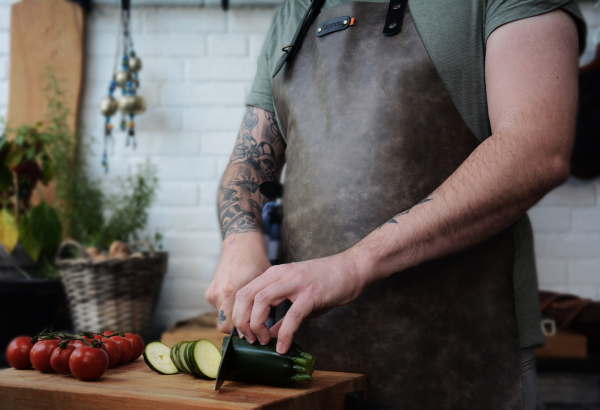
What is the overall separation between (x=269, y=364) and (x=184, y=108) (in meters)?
1.77

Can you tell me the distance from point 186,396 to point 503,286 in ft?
1.57

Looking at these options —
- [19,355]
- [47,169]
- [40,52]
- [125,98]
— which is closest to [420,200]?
[19,355]

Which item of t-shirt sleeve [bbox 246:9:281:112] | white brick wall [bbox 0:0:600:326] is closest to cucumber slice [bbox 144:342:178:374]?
t-shirt sleeve [bbox 246:9:281:112]

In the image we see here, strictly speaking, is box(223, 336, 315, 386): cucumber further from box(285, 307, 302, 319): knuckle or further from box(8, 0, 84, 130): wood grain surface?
box(8, 0, 84, 130): wood grain surface

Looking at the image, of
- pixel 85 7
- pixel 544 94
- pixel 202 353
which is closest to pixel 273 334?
pixel 202 353

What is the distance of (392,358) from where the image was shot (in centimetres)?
73

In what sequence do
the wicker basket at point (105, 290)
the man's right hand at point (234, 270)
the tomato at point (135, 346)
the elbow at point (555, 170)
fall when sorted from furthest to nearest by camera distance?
the wicker basket at point (105, 290)
the tomato at point (135, 346)
the man's right hand at point (234, 270)
the elbow at point (555, 170)

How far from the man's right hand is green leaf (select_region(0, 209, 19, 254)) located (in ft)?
4.44

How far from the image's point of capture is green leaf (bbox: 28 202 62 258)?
189 cm

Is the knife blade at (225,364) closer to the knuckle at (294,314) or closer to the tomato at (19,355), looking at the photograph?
the knuckle at (294,314)

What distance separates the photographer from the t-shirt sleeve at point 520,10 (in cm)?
71

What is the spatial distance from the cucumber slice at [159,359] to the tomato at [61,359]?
112 mm

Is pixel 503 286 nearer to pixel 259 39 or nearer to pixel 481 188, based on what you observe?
pixel 481 188

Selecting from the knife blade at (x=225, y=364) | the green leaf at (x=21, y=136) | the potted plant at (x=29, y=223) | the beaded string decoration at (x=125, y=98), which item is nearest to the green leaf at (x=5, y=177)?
the potted plant at (x=29, y=223)
